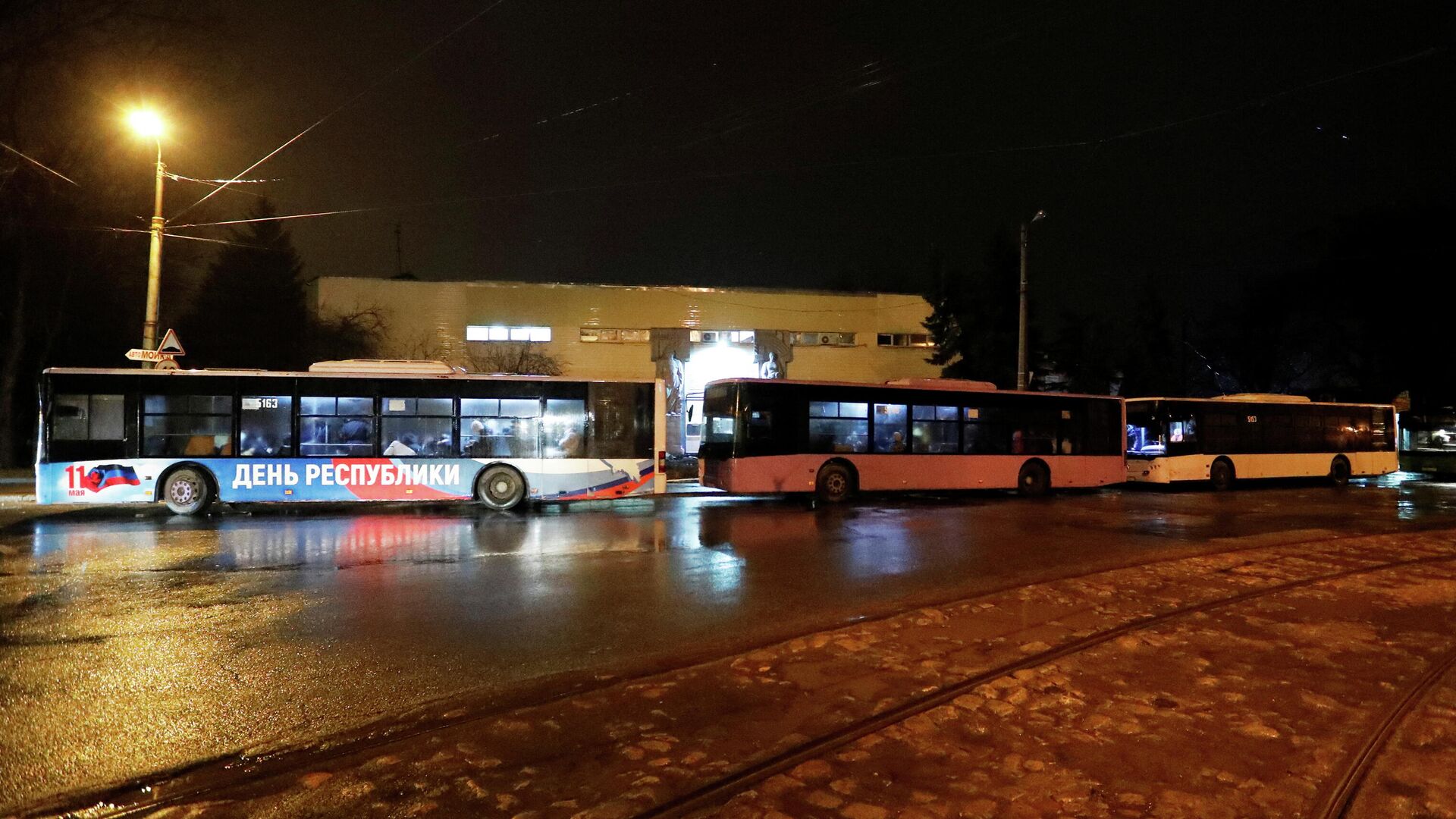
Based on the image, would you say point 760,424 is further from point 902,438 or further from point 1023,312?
point 1023,312

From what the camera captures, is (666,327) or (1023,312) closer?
(1023,312)

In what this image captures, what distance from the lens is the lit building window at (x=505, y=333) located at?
38.7 m

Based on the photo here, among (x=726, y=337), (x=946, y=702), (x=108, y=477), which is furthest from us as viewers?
(x=726, y=337)

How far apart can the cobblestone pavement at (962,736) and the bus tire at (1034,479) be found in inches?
517

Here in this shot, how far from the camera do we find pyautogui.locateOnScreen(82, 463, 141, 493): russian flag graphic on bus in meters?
14.6

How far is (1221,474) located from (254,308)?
40.6 m

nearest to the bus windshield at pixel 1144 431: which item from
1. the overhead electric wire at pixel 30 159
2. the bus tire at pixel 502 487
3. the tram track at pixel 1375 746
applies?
the bus tire at pixel 502 487

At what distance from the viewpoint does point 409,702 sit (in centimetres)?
548

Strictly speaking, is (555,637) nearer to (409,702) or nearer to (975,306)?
(409,702)

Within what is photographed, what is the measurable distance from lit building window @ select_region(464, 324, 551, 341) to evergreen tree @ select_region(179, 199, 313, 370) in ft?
22.0

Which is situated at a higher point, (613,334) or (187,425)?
(613,334)

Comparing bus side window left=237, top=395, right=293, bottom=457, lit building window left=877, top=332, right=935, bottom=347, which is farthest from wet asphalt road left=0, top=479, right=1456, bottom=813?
lit building window left=877, top=332, right=935, bottom=347

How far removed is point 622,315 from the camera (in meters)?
39.8

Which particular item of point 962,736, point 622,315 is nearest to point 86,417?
point 962,736
